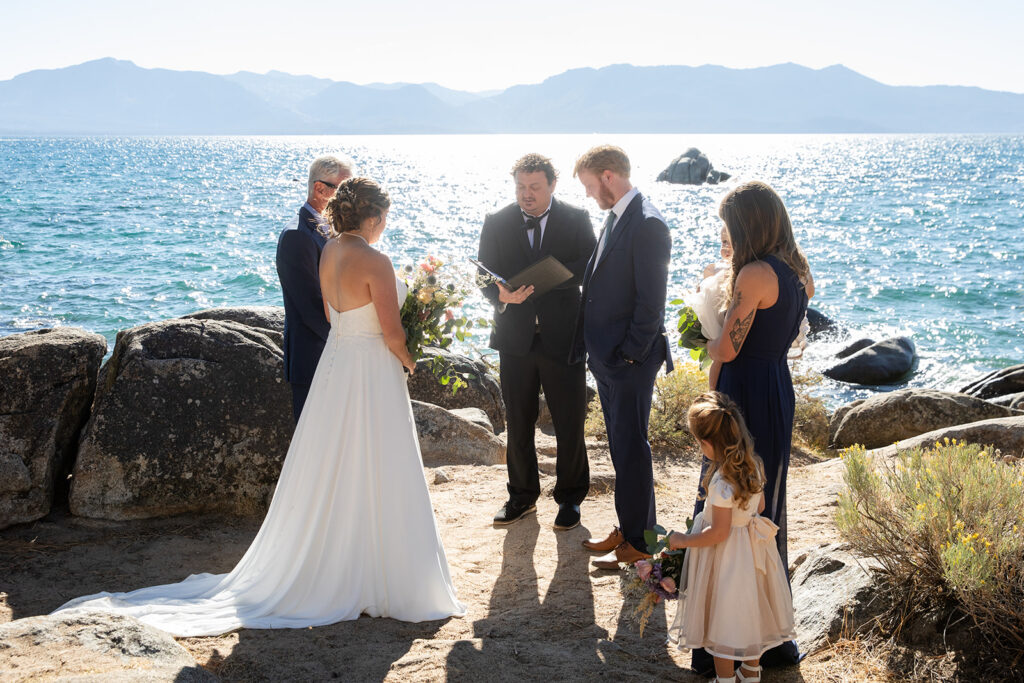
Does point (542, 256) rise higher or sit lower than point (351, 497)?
higher

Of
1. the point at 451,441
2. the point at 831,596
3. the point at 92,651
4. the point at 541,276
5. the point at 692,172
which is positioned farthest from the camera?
the point at 692,172

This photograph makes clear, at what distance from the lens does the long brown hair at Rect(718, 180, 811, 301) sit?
3814mm

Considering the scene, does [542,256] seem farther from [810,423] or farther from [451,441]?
[810,423]

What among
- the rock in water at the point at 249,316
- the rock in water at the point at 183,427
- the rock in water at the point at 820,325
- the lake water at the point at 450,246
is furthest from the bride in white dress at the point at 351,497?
the rock in water at the point at 820,325

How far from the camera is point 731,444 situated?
3.58 meters

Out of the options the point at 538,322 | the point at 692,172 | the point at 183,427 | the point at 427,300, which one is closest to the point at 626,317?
the point at 538,322

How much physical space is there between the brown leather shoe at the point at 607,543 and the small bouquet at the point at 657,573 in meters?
1.77

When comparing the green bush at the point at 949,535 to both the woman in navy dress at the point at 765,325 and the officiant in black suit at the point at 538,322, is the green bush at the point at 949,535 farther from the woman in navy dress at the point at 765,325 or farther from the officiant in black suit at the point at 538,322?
the officiant in black suit at the point at 538,322

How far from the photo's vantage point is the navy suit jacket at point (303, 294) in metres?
5.38

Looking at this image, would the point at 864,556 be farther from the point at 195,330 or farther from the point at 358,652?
the point at 195,330

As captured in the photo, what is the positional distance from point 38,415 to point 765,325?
506 centimetres

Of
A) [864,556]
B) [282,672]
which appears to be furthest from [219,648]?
[864,556]

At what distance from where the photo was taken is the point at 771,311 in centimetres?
392

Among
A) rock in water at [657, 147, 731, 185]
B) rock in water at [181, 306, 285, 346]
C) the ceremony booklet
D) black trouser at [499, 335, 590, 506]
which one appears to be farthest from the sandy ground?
rock in water at [657, 147, 731, 185]
